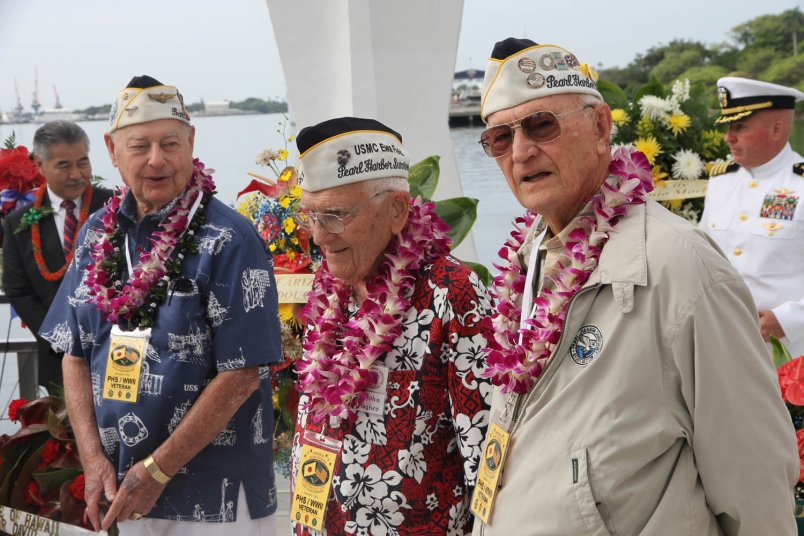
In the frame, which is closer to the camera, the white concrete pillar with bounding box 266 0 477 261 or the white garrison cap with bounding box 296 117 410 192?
→ the white garrison cap with bounding box 296 117 410 192

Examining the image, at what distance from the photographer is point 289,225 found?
342cm

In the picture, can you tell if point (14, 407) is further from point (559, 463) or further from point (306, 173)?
point (559, 463)

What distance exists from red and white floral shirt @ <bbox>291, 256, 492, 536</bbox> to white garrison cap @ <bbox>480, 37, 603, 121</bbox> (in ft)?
1.59

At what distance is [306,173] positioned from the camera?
200 cm

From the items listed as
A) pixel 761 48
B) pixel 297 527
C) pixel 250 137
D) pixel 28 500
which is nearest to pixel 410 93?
pixel 250 137

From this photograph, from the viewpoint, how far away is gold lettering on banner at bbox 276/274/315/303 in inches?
131

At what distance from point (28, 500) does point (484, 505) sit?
234cm

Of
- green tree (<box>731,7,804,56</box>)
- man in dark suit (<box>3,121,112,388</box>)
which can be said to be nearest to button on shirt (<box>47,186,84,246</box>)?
man in dark suit (<box>3,121,112,388</box>)

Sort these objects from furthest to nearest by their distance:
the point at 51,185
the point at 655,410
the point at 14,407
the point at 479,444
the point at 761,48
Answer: the point at 761,48, the point at 51,185, the point at 14,407, the point at 479,444, the point at 655,410

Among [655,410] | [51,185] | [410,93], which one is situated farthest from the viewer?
[410,93]

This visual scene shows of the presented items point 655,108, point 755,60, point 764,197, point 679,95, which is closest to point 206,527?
point 764,197

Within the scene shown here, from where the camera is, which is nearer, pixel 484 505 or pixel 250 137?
pixel 484 505

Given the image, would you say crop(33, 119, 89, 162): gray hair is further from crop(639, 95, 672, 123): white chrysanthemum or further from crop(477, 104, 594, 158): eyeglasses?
crop(477, 104, 594, 158): eyeglasses

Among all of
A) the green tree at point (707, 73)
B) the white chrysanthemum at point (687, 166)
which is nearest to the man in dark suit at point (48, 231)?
the white chrysanthemum at point (687, 166)
